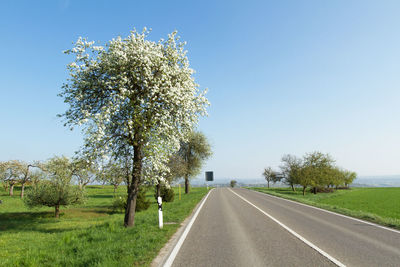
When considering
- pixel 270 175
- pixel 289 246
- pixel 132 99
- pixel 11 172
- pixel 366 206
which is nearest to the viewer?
pixel 289 246

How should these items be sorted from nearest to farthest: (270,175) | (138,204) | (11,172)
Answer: (138,204) < (11,172) < (270,175)

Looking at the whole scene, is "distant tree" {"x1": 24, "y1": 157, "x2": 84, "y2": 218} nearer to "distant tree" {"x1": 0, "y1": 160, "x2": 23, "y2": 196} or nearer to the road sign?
"distant tree" {"x1": 0, "y1": 160, "x2": 23, "y2": 196}

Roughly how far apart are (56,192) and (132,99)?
1303cm

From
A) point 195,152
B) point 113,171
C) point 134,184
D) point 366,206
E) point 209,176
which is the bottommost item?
point 366,206

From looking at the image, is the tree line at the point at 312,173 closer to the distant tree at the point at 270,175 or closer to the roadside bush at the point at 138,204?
the distant tree at the point at 270,175

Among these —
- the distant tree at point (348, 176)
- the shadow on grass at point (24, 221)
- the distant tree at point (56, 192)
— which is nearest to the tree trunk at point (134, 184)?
the shadow on grass at point (24, 221)

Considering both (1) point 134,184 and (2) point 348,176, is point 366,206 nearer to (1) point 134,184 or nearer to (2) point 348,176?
(1) point 134,184

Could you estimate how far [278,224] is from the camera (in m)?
10.7

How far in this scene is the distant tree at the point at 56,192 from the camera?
18812 mm

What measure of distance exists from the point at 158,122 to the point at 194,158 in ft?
110

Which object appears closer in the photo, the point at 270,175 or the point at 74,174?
the point at 74,174

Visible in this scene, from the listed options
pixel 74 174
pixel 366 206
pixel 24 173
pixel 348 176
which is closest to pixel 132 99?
pixel 74 174

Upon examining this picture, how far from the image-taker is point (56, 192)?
1919 cm

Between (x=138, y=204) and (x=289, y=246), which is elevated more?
(x=289, y=246)
